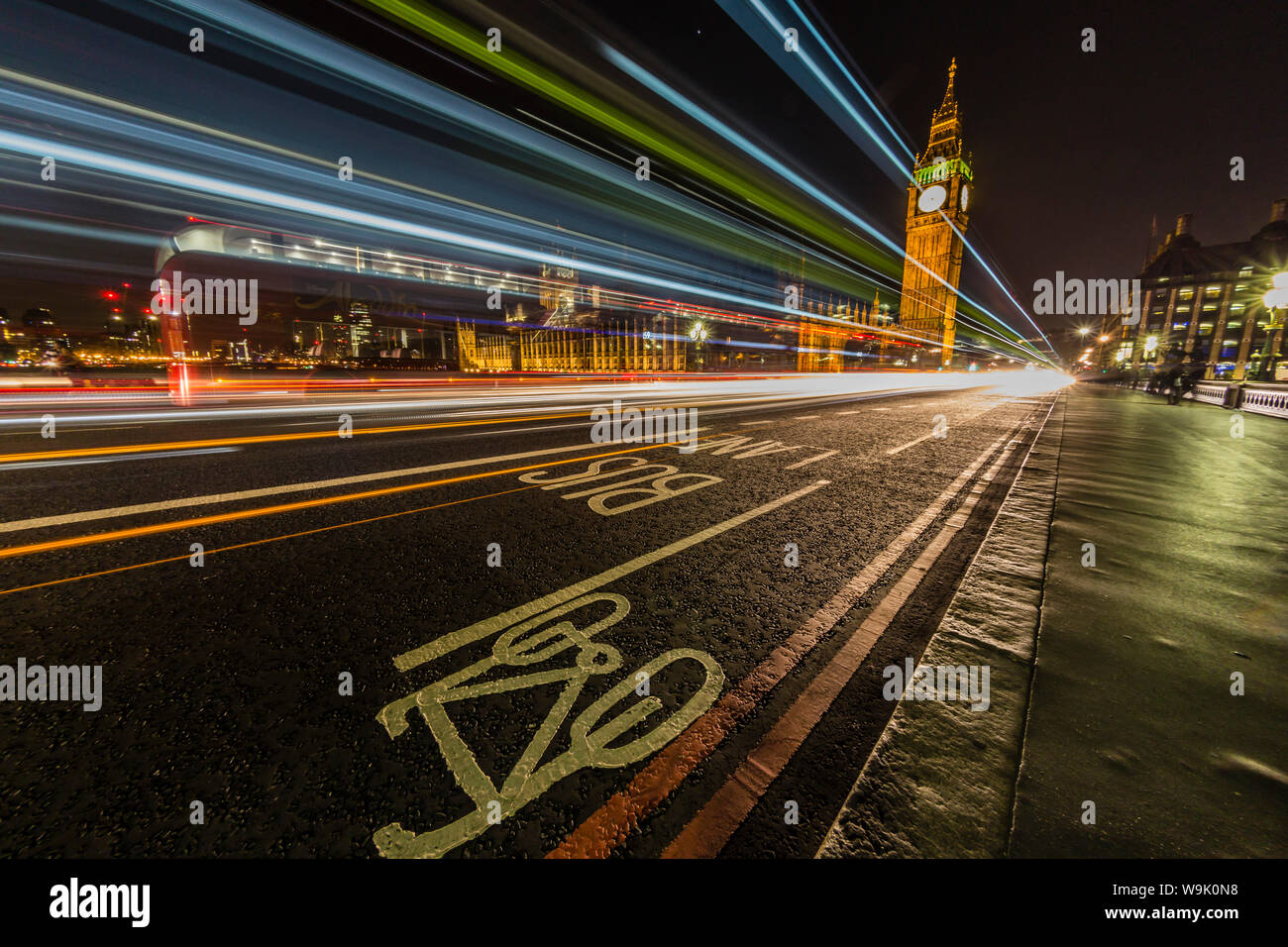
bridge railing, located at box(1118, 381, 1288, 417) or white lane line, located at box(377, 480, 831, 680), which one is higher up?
bridge railing, located at box(1118, 381, 1288, 417)

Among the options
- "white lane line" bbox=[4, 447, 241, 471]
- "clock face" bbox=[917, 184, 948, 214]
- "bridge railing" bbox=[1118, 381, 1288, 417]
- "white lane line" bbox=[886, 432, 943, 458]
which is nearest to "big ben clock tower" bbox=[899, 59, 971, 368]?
"clock face" bbox=[917, 184, 948, 214]

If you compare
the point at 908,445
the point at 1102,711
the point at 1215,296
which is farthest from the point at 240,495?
the point at 1215,296

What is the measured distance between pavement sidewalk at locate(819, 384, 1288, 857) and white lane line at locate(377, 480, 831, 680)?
1.68 m

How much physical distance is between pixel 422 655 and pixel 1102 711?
10.2 feet

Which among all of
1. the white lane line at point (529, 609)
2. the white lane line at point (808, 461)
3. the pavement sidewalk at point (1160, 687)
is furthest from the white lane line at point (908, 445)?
the white lane line at point (529, 609)

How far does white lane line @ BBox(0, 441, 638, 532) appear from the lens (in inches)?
147

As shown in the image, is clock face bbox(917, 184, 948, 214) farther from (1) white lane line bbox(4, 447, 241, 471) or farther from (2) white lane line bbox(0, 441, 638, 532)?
(1) white lane line bbox(4, 447, 241, 471)

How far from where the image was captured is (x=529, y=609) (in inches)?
102

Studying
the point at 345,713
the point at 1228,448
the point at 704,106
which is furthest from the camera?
the point at 704,106

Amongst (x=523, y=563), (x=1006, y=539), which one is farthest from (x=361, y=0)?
(x=1006, y=539)

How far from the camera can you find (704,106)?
43.2 feet

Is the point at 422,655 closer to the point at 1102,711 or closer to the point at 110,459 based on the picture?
the point at 1102,711

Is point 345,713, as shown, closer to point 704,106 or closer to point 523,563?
point 523,563
